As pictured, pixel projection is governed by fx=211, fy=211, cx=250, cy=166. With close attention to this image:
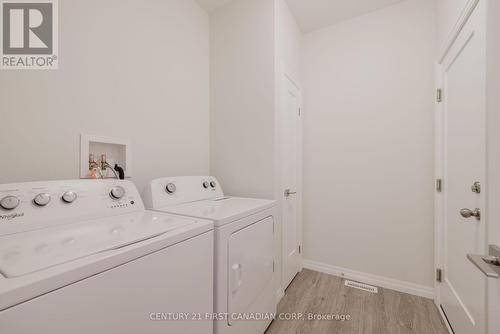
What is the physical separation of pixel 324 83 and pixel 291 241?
1.70 metres

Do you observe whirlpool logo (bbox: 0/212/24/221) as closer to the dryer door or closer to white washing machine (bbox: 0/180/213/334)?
white washing machine (bbox: 0/180/213/334)

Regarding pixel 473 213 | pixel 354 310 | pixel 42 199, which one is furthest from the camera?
pixel 354 310

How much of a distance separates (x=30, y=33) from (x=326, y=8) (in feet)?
7.36

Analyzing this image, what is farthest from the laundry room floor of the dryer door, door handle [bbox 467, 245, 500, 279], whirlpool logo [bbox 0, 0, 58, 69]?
whirlpool logo [bbox 0, 0, 58, 69]

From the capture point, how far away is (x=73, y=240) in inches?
28.5

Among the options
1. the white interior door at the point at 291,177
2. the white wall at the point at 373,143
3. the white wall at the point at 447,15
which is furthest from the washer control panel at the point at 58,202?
the white wall at the point at 447,15

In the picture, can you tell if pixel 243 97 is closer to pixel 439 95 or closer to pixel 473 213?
pixel 439 95

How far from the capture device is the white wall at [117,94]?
1.02m

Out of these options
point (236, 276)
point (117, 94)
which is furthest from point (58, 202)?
point (236, 276)

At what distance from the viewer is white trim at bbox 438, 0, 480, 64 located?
1118 millimetres

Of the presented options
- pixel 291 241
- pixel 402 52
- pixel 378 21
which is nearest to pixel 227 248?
pixel 291 241

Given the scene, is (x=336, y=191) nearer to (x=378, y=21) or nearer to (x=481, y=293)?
(x=481, y=293)

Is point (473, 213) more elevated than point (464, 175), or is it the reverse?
point (464, 175)

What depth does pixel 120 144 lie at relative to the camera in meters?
1.36
